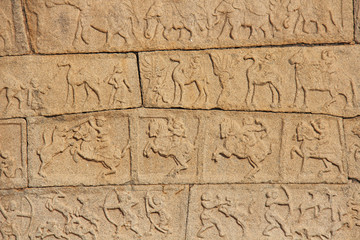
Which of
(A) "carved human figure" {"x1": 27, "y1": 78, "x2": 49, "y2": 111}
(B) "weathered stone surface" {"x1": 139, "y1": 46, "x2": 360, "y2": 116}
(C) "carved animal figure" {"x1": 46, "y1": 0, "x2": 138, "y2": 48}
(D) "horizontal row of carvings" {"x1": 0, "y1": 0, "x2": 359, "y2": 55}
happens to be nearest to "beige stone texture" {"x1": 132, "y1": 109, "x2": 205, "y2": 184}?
(B) "weathered stone surface" {"x1": 139, "y1": 46, "x2": 360, "y2": 116}

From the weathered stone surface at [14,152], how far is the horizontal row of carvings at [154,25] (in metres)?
0.63

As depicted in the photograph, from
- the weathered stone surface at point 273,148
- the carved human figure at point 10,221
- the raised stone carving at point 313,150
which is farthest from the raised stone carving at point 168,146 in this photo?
the carved human figure at point 10,221

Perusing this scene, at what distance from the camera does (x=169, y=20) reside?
17.0 feet

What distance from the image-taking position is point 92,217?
5.25m

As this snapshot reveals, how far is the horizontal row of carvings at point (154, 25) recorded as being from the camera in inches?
203

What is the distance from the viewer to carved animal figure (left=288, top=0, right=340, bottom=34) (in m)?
5.14

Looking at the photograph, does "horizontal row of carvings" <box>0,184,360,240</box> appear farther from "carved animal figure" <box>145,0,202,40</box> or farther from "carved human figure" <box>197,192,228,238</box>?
"carved animal figure" <box>145,0,202,40</box>

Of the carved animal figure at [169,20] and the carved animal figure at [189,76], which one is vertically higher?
the carved animal figure at [169,20]

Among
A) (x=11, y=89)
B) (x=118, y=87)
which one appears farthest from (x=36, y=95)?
(x=118, y=87)

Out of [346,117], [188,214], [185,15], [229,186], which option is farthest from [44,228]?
[346,117]

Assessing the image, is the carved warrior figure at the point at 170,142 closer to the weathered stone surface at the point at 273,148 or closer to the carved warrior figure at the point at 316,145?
the weathered stone surface at the point at 273,148

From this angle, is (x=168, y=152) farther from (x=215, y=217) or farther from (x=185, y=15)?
(x=185, y=15)

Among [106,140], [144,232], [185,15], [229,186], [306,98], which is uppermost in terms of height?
[185,15]

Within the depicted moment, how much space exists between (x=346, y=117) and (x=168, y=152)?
4.87ft
